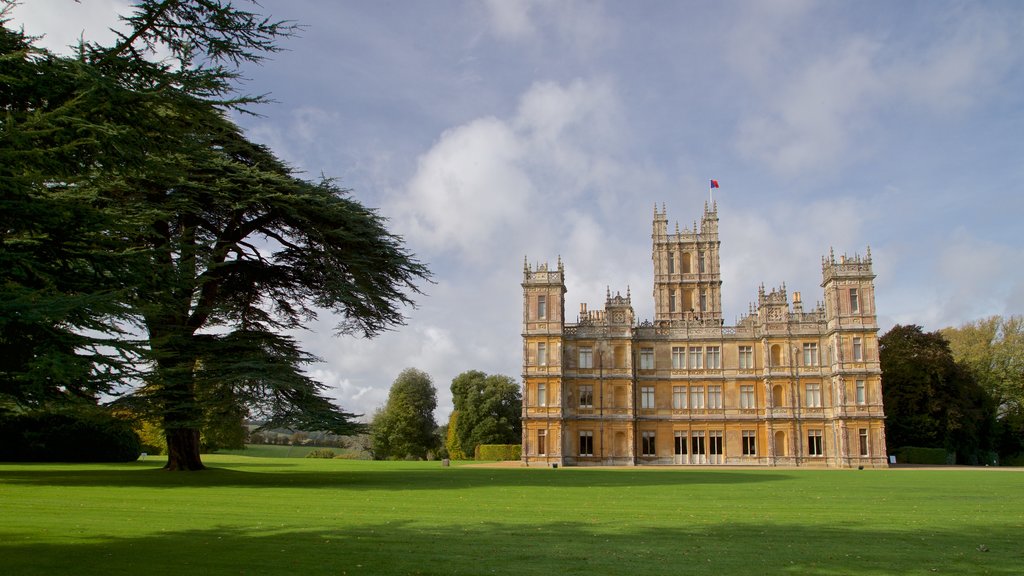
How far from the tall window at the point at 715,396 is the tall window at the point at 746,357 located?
A: 1908mm

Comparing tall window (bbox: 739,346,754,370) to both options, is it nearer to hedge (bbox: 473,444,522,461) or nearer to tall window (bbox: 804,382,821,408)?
tall window (bbox: 804,382,821,408)

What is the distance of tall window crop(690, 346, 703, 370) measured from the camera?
4581 cm

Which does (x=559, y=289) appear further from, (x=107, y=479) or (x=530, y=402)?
(x=107, y=479)

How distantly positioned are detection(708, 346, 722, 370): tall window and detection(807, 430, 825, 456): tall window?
6467 millimetres

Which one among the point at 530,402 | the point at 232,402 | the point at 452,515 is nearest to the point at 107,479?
the point at 232,402

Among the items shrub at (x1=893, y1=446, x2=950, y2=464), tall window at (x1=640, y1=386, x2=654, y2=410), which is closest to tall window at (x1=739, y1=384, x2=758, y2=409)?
tall window at (x1=640, y1=386, x2=654, y2=410)

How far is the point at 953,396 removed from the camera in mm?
46062

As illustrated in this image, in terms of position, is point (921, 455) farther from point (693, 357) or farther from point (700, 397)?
point (693, 357)

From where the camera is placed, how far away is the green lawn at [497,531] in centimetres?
795

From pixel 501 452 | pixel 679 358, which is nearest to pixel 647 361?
pixel 679 358

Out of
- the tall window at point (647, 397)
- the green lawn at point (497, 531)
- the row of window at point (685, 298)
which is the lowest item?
the green lawn at point (497, 531)

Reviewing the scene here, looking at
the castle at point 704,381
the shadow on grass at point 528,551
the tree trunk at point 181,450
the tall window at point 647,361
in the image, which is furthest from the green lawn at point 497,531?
the tall window at point 647,361

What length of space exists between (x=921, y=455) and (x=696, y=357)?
14469 millimetres

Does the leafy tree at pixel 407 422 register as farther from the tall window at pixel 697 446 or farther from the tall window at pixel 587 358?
the tall window at pixel 697 446
